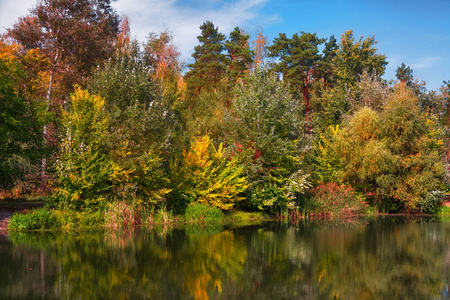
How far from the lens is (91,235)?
788 inches

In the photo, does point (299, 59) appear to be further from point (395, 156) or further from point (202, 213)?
point (202, 213)

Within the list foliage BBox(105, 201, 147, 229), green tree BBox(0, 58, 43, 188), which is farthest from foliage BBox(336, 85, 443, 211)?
green tree BBox(0, 58, 43, 188)

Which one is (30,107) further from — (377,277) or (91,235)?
(377,277)

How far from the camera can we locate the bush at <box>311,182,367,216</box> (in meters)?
32.9

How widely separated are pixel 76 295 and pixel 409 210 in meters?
34.9

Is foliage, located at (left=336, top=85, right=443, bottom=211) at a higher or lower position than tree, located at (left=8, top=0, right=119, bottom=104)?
lower

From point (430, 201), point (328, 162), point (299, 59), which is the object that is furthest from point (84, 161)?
point (299, 59)

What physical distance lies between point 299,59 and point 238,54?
884 centimetres

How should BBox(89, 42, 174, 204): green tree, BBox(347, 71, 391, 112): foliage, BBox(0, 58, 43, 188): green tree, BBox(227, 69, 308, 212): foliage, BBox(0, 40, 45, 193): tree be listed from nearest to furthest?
BBox(0, 58, 43, 188): green tree
BBox(0, 40, 45, 193): tree
BBox(89, 42, 174, 204): green tree
BBox(227, 69, 308, 212): foliage
BBox(347, 71, 391, 112): foliage

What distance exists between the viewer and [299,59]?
2277 inches

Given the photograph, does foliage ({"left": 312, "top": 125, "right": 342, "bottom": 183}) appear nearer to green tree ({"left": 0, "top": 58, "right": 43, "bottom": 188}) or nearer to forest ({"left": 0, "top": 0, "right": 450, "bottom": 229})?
forest ({"left": 0, "top": 0, "right": 450, "bottom": 229})

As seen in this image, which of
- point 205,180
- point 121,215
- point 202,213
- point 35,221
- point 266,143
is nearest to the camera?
point 35,221

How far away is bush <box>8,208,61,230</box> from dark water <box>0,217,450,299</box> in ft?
5.79

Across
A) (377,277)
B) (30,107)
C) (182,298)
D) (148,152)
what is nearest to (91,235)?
(148,152)
